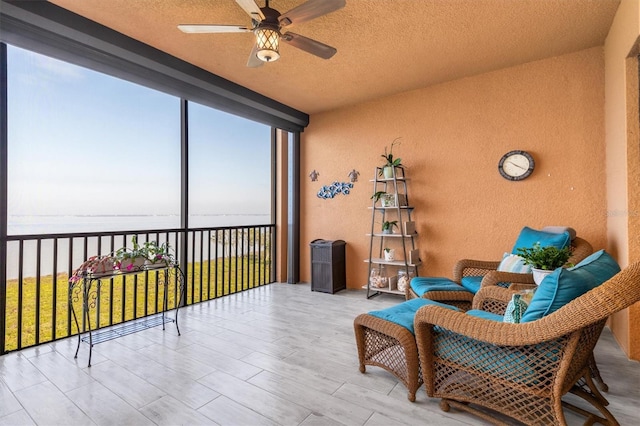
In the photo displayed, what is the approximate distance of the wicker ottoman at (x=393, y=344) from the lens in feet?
6.03

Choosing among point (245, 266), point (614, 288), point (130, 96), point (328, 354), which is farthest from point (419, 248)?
point (130, 96)

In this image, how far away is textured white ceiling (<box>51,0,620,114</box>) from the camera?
2.44 m

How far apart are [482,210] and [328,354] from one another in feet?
8.22

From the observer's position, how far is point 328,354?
248 cm

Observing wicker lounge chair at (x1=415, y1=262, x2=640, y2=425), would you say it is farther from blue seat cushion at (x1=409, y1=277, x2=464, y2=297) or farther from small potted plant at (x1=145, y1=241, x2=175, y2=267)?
small potted plant at (x1=145, y1=241, x2=175, y2=267)

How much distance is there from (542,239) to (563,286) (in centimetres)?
183

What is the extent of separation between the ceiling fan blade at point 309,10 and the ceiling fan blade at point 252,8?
0.47ft

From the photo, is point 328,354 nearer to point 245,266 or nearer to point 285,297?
point 285,297

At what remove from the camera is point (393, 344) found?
1.99 meters

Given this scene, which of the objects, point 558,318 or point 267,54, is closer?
point 558,318

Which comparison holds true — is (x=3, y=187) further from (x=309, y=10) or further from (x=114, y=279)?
(x=309, y=10)

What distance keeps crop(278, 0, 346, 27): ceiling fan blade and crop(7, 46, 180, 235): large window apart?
232cm

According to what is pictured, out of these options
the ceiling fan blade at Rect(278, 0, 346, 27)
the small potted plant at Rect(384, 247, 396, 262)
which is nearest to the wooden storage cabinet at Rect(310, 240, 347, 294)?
the small potted plant at Rect(384, 247, 396, 262)

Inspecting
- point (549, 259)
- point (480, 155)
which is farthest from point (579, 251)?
point (480, 155)
